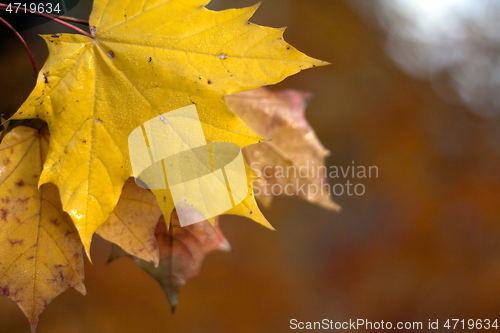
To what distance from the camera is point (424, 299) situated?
2.20 metres

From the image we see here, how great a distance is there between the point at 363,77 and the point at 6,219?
6.95 feet

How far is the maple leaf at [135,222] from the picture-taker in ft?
1.12

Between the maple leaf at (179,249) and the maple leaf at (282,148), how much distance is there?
0.10m

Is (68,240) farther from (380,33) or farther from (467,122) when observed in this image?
(467,122)

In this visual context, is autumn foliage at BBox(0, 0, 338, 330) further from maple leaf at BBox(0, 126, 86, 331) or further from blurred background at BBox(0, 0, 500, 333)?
blurred background at BBox(0, 0, 500, 333)

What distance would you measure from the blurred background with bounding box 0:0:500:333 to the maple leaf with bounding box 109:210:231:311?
1104 mm

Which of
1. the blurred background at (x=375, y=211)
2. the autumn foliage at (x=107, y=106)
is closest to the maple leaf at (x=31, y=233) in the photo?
the autumn foliage at (x=107, y=106)

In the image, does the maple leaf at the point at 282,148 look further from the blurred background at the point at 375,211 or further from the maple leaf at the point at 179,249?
the blurred background at the point at 375,211

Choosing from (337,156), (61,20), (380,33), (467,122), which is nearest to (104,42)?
(61,20)

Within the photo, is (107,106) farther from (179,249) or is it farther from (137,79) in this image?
(179,249)

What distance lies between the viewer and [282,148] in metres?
0.45

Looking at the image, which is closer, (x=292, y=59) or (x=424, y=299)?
(x=292, y=59)

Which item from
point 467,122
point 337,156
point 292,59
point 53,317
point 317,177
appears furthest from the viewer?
point 467,122

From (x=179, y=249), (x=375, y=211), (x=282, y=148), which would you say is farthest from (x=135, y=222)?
(x=375, y=211)
